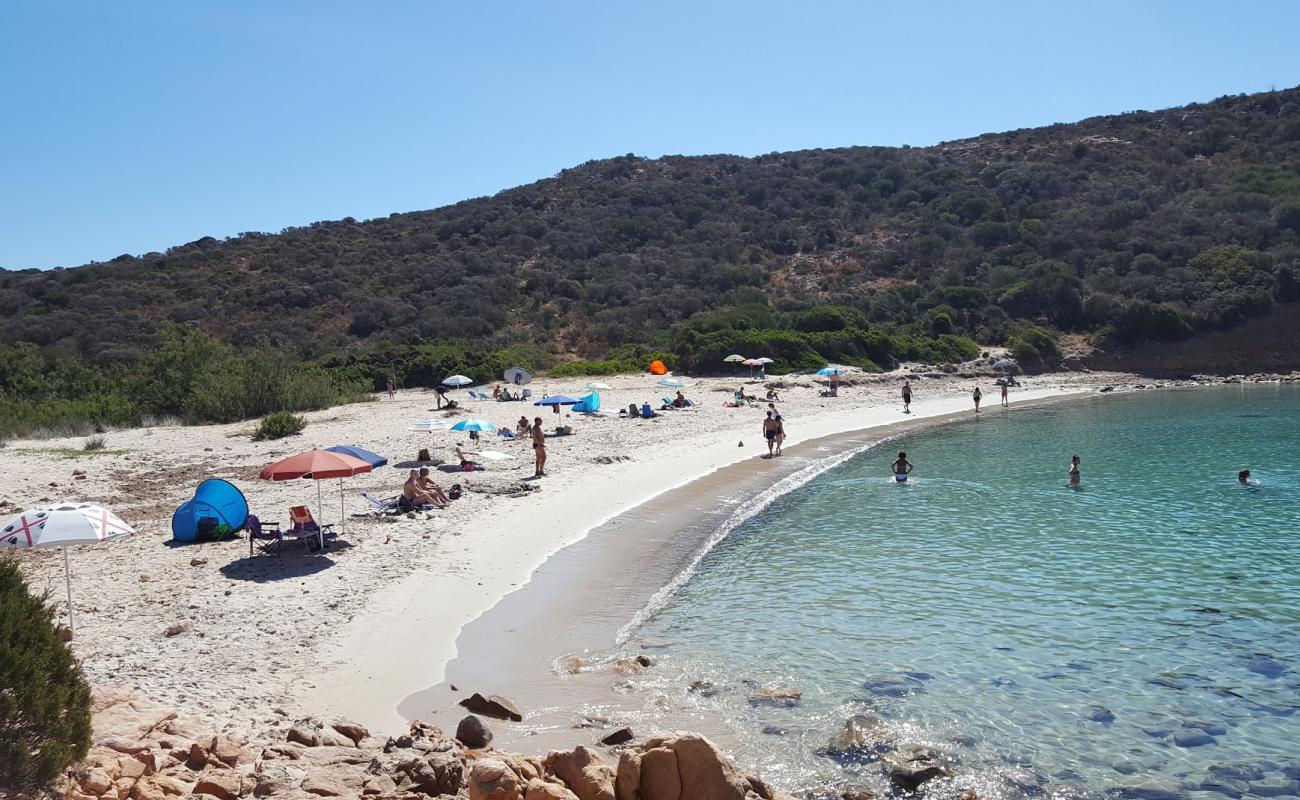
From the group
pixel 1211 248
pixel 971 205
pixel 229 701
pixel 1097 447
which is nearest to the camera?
pixel 229 701

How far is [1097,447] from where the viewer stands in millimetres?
27031

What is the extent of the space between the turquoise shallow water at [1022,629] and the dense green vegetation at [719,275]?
22.0 m

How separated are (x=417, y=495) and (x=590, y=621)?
5900mm

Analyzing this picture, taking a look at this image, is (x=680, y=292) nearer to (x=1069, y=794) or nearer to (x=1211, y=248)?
(x=1211, y=248)

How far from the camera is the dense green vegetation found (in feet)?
137

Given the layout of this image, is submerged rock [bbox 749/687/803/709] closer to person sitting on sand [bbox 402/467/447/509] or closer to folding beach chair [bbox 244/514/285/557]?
folding beach chair [bbox 244/514/285/557]

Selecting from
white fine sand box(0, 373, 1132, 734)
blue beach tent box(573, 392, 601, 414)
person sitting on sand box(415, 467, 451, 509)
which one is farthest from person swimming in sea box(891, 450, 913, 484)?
blue beach tent box(573, 392, 601, 414)

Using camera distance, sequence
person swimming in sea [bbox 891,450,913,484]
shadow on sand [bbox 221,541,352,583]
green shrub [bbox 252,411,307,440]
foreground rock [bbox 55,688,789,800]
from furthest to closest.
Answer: green shrub [bbox 252,411,307,440], person swimming in sea [bbox 891,450,913,484], shadow on sand [bbox 221,541,352,583], foreground rock [bbox 55,688,789,800]

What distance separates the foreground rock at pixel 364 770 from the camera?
5.85m

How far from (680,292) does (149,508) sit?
148 feet

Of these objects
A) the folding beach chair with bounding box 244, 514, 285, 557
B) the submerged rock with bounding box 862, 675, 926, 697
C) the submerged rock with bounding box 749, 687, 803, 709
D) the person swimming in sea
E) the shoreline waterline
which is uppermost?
the folding beach chair with bounding box 244, 514, 285, 557

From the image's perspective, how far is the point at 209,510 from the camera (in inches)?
546

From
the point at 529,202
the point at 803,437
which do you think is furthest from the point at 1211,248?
the point at 529,202

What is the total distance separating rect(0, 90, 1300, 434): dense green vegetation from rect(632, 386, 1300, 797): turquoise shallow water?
866 inches
